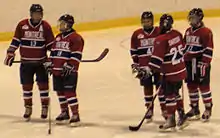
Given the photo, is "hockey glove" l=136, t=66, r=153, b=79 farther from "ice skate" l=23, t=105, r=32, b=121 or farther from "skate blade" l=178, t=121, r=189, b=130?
"ice skate" l=23, t=105, r=32, b=121

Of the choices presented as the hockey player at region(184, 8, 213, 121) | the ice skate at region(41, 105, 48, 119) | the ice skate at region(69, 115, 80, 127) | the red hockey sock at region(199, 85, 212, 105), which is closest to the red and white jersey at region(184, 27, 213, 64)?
the hockey player at region(184, 8, 213, 121)

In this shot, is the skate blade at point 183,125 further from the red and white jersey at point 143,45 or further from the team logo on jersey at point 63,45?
the team logo on jersey at point 63,45

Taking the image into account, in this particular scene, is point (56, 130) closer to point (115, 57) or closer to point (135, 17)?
point (115, 57)

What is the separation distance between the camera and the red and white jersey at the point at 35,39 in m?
4.90

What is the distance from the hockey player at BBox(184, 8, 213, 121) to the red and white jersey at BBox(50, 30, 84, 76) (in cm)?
81

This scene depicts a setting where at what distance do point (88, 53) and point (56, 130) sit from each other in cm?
291

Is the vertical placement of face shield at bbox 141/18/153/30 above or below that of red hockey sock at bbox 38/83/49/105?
above

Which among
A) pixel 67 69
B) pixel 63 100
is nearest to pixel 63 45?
pixel 67 69

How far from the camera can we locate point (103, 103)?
18.4 ft

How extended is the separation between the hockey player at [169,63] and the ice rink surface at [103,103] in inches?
8.9

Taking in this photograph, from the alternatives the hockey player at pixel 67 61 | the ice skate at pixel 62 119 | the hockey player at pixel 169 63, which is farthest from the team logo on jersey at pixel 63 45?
the hockey player at pixel 169 63

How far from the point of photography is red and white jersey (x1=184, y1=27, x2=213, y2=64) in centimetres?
474

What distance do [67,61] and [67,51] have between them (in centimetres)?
7

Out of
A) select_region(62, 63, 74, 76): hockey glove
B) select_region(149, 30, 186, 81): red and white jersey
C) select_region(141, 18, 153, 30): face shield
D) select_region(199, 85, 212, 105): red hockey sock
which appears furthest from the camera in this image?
select_region(199, 85, 212, 105): red hockey sock
